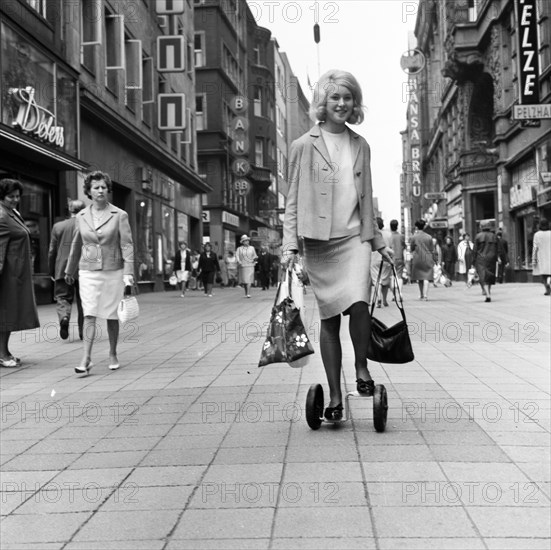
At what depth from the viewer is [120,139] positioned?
24656 millimetres

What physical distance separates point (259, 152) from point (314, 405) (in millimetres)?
58028

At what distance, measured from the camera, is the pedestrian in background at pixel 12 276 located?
7.99 meters

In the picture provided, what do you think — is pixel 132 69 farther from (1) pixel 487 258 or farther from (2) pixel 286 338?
(2) pixel 286 338

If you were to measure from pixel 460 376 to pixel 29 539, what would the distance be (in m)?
4.42

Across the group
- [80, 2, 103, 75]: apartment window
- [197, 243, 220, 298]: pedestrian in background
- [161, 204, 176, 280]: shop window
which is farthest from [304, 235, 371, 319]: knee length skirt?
[161, 204, 176, 280]: shop window

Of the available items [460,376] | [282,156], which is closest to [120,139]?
[460,376]

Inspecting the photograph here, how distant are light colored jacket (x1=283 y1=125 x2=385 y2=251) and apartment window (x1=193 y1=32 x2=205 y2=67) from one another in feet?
137

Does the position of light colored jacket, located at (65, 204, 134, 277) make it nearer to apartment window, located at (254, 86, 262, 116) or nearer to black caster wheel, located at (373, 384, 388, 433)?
black caster wheel, located at (373, 384, 388, 433)

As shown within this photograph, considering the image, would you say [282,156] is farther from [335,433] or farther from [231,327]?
[335,433]

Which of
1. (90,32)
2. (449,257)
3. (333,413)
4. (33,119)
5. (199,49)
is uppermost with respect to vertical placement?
(199,49)

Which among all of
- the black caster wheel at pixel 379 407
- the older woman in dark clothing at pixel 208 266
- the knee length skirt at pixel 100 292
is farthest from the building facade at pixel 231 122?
the black caster wheel at pixel 379 407

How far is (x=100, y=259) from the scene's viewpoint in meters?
7.32

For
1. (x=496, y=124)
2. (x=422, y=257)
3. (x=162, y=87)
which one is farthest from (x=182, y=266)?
(x=496, y=124)

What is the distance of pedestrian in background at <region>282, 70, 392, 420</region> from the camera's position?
4531mm
